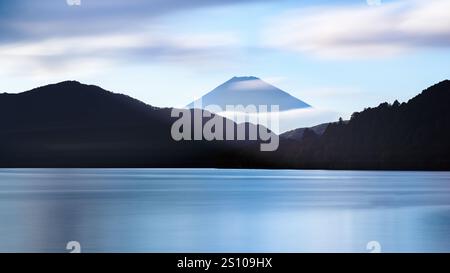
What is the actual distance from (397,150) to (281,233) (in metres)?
28.4

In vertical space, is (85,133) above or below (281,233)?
above
